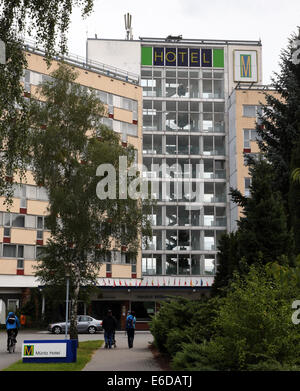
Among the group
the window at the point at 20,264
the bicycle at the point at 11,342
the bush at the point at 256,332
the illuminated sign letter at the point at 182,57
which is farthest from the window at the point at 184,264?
the bush at the point at 256,332

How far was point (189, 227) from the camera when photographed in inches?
2566

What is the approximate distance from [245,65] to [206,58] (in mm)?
4523

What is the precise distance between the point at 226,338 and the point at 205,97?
60.0 metres

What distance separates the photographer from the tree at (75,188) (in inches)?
1050

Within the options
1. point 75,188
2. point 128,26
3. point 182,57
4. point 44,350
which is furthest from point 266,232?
point 128,26

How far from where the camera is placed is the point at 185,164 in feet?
220

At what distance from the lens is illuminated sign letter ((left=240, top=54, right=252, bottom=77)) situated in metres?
70.0

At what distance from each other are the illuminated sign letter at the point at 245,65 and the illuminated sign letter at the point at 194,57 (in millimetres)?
4950

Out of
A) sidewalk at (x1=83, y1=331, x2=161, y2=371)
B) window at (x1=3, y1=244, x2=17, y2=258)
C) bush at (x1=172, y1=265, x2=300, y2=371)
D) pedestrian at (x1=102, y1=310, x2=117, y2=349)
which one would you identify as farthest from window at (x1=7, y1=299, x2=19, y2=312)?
bush at (x1=172, y1=265, x2=300, y2=371)

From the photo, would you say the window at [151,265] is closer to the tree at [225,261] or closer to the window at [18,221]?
the window at [18,221]

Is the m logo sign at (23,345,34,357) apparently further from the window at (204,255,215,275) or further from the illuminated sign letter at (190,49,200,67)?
the illuminated sign letter at (190,49,200,67)

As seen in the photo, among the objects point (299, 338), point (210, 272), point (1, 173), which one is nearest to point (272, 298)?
point (299, 338)

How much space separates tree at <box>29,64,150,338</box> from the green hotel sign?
42240mm

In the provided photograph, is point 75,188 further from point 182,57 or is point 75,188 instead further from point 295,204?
point 182,57
